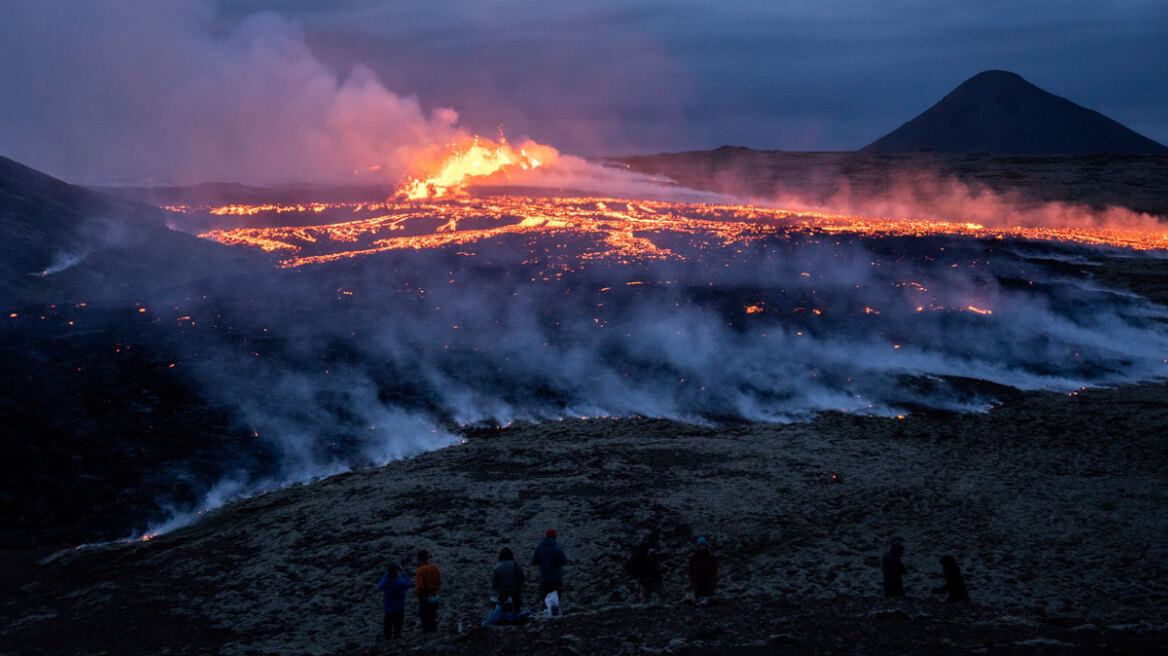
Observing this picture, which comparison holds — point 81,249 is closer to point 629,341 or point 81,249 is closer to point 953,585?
point 629,341

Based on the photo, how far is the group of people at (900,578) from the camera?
47.3 feet

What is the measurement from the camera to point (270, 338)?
36125mm

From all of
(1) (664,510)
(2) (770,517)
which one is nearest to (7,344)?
(1) (664,510)

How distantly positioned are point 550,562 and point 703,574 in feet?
8.80

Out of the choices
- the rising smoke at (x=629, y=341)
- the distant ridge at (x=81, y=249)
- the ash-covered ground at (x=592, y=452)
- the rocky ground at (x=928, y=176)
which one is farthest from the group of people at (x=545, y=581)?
the rocky ground at (x=928, y=176)

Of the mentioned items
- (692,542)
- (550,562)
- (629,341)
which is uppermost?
(629,341)

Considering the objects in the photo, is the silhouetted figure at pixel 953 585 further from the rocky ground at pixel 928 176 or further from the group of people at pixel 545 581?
the rocky ground at pixel 928 176

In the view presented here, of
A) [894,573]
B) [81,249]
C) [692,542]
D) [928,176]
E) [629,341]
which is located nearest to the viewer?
[894,573]

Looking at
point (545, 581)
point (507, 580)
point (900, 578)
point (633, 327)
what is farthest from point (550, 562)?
point (633, 327)

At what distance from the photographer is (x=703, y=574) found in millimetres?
14648

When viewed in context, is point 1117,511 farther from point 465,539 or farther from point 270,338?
point 270,338

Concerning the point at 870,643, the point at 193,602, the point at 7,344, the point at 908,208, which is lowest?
the point at 193,602

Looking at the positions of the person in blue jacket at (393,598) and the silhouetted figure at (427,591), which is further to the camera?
the silhouetted figure at (427,591)

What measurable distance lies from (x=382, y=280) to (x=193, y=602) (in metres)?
30.4
